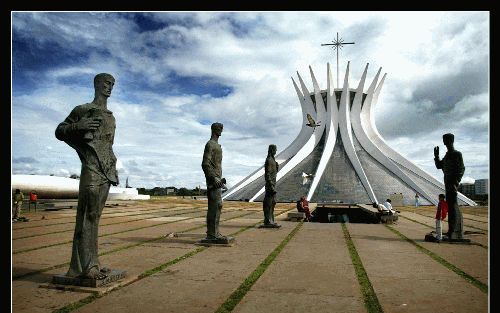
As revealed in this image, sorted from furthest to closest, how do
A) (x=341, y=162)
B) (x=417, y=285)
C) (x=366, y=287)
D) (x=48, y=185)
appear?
(x=341, y=162)
(x=48, y=185)
(x=417, y=285)
(x=366, y=287)

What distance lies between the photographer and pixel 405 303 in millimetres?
3543

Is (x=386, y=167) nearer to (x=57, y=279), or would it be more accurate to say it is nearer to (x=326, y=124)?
(x=326, y=124)

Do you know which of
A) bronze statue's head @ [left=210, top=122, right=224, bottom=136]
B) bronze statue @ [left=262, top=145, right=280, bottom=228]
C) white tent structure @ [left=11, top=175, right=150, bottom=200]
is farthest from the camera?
white tent structure @ [left=11, top=175, right=150, bottom=200]

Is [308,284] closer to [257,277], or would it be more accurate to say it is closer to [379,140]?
[257,277]

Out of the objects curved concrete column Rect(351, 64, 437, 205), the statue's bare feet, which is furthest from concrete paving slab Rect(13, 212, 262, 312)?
curved concrete column Rect(351, 64, 437, 205)

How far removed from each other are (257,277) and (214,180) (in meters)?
2.89

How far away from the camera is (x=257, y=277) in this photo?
450 cm

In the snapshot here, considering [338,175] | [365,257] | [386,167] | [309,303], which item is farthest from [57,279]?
[386,167]

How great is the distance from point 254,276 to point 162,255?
6.41ft

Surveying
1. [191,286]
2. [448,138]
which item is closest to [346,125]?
[448,138]

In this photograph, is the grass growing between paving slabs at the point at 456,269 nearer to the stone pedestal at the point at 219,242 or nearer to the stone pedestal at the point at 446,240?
the stone pedestal at the point at 446,240

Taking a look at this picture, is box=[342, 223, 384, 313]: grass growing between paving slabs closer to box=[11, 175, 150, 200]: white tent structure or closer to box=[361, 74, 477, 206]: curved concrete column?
box=[11, 175, 150, 200]: white tent structure

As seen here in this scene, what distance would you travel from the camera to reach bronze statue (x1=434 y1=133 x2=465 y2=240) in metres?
7.77

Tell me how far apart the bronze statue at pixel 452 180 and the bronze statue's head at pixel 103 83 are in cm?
699
